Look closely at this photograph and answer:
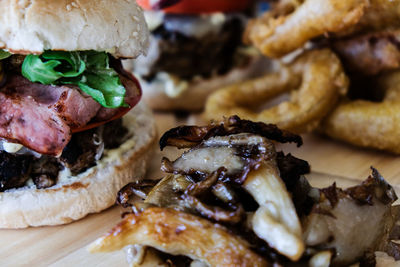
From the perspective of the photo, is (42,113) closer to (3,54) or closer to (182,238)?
(3,54)

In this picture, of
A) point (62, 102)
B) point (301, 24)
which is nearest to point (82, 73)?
point (62, 102)

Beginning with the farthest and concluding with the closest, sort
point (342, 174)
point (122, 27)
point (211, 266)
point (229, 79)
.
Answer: point (229, 79)
point (342, 174)
point (122, 27)
point (211, 266)

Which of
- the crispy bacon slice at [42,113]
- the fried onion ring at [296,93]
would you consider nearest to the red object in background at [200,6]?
the fried onion ring at [296,93]

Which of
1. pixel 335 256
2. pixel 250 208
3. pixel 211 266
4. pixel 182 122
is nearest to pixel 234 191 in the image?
pixel 250 208

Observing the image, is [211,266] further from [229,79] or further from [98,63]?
[229,79]

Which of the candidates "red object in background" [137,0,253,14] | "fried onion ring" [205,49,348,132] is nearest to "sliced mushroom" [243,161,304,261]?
"fried onion ring" [205,49,348,132]

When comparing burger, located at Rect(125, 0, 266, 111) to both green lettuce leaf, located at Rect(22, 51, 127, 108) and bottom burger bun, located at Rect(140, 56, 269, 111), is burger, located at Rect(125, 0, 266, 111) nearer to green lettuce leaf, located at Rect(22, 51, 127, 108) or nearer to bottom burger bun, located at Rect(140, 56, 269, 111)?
bottom burger bun, located at Rect(140, 56, 269, 111)
